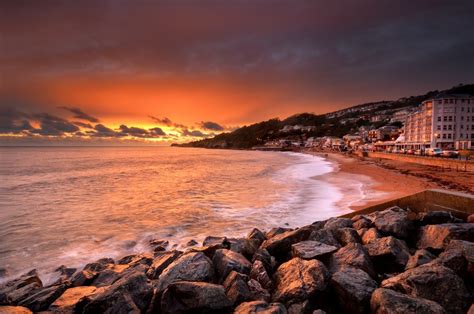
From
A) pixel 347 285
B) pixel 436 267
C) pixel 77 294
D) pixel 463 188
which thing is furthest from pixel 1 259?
pixel 463 188

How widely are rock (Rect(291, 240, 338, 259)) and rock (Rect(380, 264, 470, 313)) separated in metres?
1.38

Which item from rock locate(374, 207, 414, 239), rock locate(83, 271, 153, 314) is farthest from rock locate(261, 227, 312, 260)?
rock locate(83, 271, 153, 314)

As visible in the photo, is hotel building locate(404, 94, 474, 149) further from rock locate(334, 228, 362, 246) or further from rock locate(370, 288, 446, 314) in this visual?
rock locate(370, 288, 446, 314)

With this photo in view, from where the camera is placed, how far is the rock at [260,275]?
4.57 m

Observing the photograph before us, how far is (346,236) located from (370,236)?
53cm

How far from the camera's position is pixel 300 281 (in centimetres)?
422

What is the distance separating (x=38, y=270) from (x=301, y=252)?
7.93m

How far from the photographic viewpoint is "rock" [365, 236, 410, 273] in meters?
5.15

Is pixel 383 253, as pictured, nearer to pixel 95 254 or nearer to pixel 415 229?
pixel 415 229

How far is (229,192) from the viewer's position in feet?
70.8

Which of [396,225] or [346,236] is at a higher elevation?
[396,225]

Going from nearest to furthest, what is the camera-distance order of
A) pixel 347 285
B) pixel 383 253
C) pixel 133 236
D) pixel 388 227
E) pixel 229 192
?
pixel 347 285, pixel 383 253, pixel 388 227, pixel 133 236, pixel 229 192

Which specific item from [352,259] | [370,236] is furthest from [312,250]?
[370,236]

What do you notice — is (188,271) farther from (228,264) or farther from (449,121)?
(449,121)
